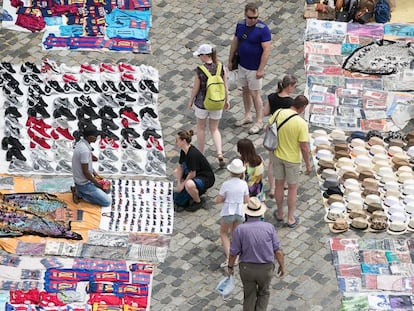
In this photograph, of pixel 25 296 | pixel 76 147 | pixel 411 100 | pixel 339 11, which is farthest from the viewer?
pixel 339 11

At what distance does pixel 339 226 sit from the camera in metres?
18.1

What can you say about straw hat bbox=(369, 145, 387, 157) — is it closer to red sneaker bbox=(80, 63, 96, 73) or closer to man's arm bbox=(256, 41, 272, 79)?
man's arm bbox=(256, 41, 272, 79)

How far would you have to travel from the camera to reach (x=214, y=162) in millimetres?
19500

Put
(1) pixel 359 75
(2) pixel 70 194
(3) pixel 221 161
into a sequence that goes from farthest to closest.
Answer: (1) pixel 359 75
(3) pixel 221 161
(2) pixel 70 194

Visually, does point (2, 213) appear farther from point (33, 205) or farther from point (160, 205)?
point (160, 205)

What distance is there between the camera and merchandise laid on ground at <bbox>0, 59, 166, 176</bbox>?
19312mm

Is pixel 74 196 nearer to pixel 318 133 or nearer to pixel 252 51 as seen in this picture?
pixel 252 51

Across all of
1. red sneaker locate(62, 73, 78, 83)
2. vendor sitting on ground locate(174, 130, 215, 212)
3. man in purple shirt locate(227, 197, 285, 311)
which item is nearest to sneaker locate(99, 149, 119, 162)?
vendor sitting on ground locate(174, 130, 215, 212)

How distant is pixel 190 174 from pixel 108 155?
1757mm

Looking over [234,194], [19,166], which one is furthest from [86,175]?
[234,194]

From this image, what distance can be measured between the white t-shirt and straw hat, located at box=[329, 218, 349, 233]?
1741 mm

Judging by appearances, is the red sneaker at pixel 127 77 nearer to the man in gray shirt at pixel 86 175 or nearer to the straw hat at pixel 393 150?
the man in gray shirt at pixel 86 175

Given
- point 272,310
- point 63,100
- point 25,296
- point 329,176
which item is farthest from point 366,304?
point 63,100

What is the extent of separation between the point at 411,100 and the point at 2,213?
22.0 ft
